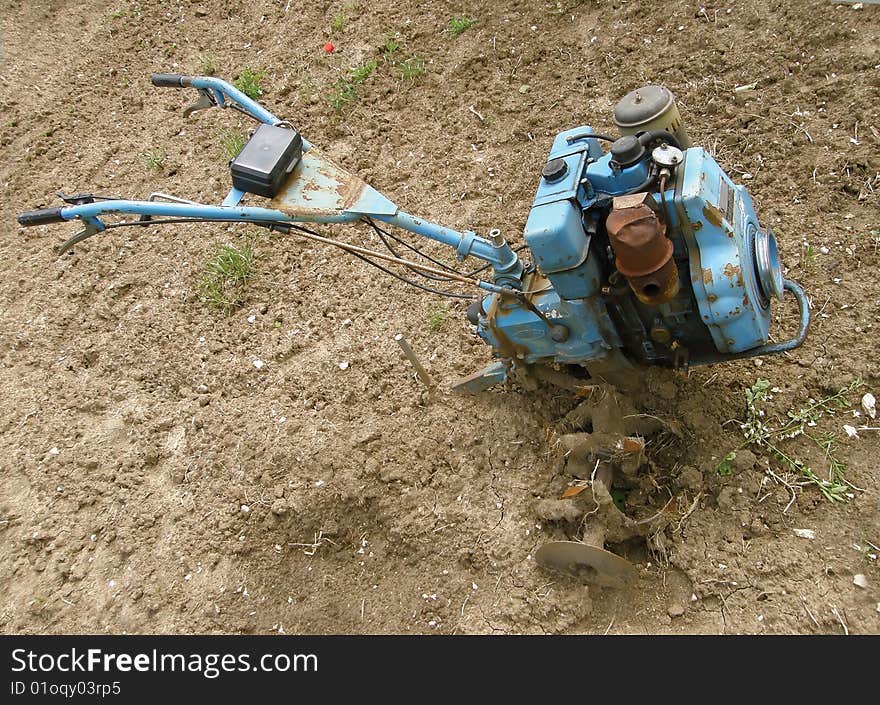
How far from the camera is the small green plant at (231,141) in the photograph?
5.47 meters

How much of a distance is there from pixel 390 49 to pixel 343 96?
1.92ft

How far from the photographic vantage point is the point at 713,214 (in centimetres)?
269

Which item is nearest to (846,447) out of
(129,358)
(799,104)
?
(799,104)

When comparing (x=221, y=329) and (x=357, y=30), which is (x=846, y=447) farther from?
(x=357, y=30)

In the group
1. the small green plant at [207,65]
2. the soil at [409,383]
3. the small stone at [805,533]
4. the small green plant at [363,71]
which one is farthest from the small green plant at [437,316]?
the small green plant at [207,65]

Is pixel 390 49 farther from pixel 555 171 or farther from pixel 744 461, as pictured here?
pixel 744 461

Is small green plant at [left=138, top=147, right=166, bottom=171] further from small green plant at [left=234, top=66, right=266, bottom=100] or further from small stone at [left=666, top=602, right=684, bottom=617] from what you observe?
small stone at [left=666, top=602, right=684, bottom=617]

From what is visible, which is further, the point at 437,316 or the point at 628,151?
the point at 437,316

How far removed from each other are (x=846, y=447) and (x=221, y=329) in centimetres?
352

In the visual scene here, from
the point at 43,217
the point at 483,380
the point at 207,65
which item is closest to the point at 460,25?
the point at 207,65

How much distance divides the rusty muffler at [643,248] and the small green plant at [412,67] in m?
3.30

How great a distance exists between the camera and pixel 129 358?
15.3ft

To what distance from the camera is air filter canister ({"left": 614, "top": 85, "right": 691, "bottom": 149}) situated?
9.56 ft

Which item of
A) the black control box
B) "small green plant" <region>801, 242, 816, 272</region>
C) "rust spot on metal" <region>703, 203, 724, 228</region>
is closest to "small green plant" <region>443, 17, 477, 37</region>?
the black control box
